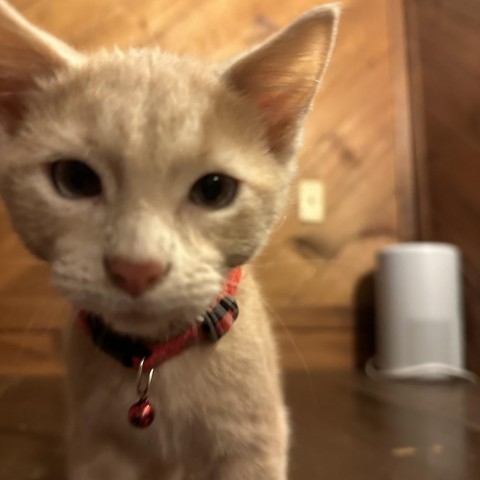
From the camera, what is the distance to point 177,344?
665 millimetres

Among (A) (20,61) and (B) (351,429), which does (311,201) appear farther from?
(A) (20,61)

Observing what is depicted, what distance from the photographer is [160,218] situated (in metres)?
0.53

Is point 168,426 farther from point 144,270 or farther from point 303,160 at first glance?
point 303,160

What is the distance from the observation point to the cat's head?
0.53m

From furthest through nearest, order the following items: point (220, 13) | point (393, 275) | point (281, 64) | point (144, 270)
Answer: point (220, 13), point (393, 275), point (281, 64), point (144, 270)

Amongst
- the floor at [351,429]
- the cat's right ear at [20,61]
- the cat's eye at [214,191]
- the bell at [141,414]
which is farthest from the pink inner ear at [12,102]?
the floor at [351,429]

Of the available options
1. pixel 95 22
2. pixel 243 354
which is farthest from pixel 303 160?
pixel 243 354

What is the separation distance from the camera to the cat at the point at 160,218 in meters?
0.53

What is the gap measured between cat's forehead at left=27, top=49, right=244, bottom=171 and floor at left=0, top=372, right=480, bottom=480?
21.0 inches

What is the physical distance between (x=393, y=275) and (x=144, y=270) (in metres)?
1.20

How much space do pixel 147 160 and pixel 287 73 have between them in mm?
179

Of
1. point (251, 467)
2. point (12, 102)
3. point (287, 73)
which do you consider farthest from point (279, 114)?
point (251, 467)

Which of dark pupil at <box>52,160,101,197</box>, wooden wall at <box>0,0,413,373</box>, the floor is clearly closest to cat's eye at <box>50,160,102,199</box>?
dark pupil at <box>52,160,101,197</box>

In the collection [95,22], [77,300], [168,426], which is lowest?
[168,426]
